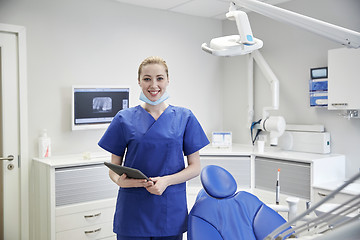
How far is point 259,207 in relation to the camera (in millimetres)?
1782

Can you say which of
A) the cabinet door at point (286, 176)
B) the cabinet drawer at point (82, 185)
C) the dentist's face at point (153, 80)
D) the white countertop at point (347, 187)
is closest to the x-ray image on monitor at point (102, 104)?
the cabinet drawer at point (82, 185)

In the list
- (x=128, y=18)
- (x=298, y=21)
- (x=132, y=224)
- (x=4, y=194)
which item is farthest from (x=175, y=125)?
(x=128, y=18)

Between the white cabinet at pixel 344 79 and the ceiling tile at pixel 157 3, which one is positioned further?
the ceiling tile at pixel 157 3

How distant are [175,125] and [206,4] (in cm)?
221

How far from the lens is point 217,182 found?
67.6 inches

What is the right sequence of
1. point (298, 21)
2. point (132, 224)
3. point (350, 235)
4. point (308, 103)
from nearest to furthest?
point (350, 235) → point (298, 21) → point (132, 224) → point (308, 103)

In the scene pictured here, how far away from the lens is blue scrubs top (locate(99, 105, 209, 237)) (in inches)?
68.1

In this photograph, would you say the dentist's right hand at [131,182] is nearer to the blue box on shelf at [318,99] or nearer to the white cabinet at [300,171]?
the white cabinet at [300,171]

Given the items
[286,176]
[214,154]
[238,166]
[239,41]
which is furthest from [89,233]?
[239,41]

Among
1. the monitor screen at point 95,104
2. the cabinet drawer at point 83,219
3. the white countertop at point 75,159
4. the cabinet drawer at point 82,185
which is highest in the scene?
the monitor screen at point 95,104

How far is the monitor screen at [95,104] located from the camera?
3154mm

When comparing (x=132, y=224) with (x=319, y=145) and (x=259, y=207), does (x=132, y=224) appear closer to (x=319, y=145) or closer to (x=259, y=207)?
(x=259, y=207)

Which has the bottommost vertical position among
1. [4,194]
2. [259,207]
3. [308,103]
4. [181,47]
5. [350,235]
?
[4,194]

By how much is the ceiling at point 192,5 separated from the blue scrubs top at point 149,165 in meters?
2.00
